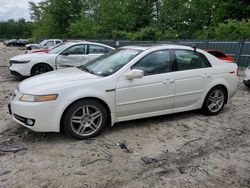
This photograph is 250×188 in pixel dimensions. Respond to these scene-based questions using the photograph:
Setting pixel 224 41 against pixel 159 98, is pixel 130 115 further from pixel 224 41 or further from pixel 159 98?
pixel 224 41

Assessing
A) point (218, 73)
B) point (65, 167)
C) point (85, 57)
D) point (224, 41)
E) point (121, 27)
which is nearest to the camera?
point (65, 167)

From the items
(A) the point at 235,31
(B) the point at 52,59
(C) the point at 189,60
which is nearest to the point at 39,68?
(B) the point at 52,59

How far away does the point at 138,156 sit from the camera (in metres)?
3.92

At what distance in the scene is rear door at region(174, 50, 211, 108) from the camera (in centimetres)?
518

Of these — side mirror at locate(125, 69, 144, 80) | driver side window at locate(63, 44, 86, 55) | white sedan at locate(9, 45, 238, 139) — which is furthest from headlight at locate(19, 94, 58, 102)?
driver side window at locate(63, 44, 86, 55)

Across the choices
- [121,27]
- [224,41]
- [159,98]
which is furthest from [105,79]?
[121,27]

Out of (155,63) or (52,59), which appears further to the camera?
(52,59)

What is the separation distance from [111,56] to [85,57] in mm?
4793

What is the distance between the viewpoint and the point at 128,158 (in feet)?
12.6

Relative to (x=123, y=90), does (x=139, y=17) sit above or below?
above

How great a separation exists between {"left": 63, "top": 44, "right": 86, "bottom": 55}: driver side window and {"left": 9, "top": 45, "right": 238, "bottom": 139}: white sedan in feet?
15.2

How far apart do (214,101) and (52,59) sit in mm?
5894

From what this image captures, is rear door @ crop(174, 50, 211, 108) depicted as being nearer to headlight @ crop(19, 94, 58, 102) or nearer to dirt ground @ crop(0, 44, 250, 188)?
dirt ground @ crop(0, 44, 250, 188)

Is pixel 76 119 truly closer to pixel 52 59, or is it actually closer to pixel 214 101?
pixel 214 101
